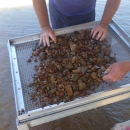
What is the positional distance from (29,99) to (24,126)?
0.41 feet

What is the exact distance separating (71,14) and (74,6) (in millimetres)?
81

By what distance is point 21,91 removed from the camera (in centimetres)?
96

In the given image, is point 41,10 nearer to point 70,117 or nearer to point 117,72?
point 117,72

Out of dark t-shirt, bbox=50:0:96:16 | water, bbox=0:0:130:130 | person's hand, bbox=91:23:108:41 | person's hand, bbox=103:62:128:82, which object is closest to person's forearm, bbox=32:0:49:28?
dark t-shirt, bbox=50:0:96:16

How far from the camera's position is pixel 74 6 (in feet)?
4.39

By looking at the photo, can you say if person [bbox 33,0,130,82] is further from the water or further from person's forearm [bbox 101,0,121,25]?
the water

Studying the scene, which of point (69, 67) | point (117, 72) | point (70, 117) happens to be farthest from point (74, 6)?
point (70, 117)

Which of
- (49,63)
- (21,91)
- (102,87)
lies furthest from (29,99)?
(102,87)

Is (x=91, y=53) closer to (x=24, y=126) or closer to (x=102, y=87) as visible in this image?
(x=102, y=87)

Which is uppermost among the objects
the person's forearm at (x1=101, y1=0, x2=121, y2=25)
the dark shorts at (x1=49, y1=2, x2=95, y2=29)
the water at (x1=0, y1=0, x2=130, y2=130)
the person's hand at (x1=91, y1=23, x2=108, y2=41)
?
the dark shorts at (x1=49, y1=2, x2=95, y2=29)

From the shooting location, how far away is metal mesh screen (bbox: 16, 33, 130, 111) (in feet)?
3.17

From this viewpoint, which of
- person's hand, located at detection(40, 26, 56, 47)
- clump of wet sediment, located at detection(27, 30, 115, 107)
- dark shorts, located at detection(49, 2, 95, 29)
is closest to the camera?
clump of wet sediment, located at detection(27, 30, 115, 107)

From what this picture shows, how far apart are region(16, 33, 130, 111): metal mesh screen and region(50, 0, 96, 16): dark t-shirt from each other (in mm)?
257

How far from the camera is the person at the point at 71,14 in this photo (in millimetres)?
1236
